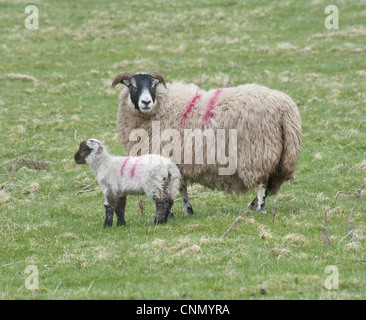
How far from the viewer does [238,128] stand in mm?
10828

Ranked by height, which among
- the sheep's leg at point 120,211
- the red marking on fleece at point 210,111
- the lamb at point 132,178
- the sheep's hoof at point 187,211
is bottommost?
the sheep's hoof at point 187,211

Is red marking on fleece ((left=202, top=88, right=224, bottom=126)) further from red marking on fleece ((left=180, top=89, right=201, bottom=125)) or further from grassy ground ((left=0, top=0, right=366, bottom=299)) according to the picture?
grassy ground ((left=0, top=0, right=366, bottom=299))

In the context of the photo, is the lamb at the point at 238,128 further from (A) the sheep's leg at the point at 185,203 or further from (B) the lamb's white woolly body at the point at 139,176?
(B) the lamb's white woolly body at the point at 139,176

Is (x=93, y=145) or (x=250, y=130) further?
(x=250, y=130)

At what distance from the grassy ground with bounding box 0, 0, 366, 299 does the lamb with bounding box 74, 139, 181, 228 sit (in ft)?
1.27

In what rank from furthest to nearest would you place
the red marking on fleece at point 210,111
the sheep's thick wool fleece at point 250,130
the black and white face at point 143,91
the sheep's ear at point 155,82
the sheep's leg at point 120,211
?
the sheep's ear at point 155,82, the black and white face at point 143,91, the red marking on fleece at point 210,111, the sheep's thick wool fleece at point 250,130, the sheep's leg at point 120,211

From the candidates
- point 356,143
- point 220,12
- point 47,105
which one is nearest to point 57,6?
point 220,12

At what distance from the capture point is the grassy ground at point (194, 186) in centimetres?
759

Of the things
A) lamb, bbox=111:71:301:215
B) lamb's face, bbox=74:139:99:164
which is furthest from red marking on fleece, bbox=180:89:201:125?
lamb's face, bbox=74:139:99:164

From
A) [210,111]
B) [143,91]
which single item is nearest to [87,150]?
[143,91]

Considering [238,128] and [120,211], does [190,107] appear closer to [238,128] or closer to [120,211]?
[238,128]

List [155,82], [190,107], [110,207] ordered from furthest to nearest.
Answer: [155,82] → [190,107] → [110,207]

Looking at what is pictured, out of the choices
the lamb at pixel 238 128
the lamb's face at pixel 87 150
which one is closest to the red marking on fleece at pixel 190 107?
the lamb at pixel 238 128

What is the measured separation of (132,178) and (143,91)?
2077 millimetres
